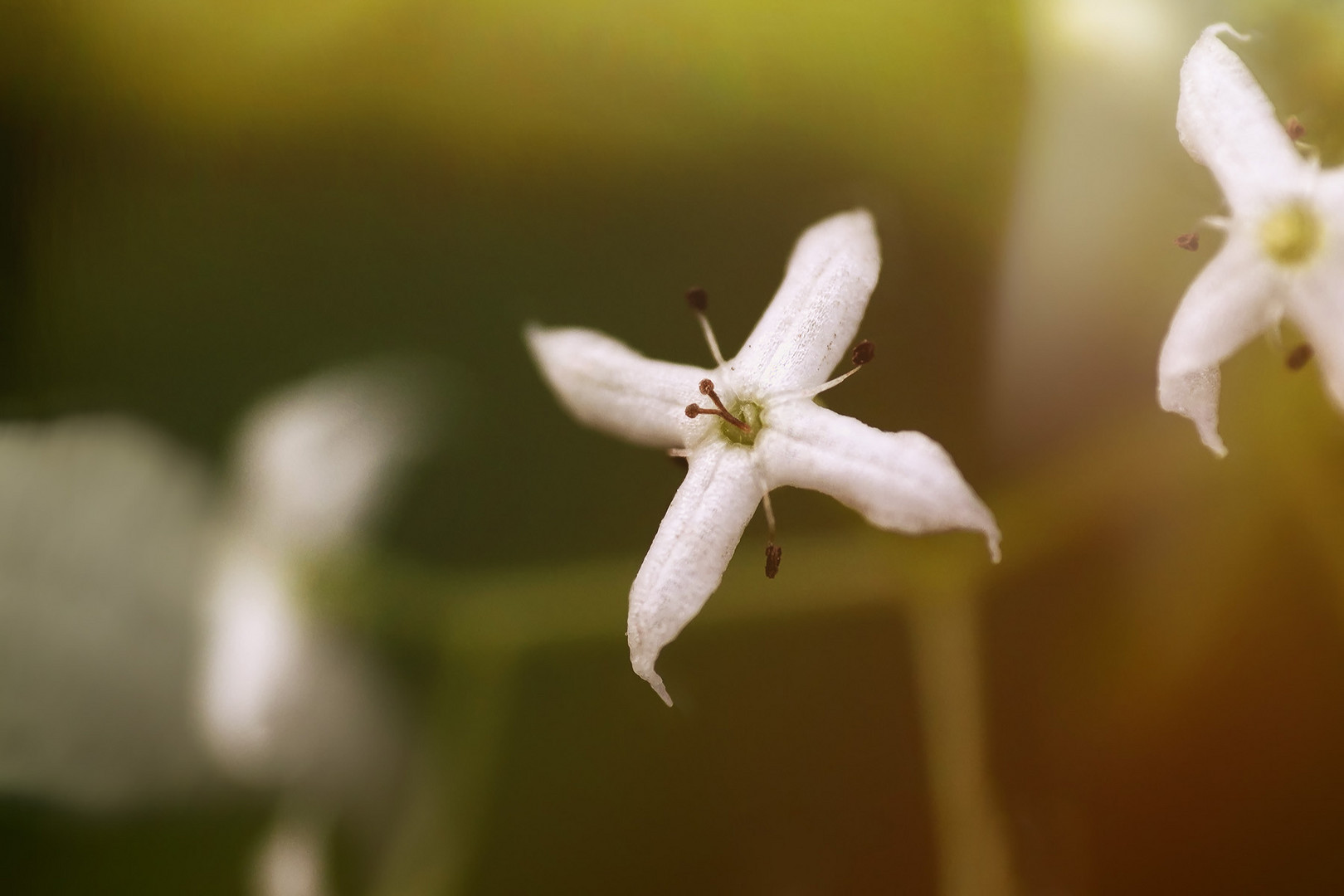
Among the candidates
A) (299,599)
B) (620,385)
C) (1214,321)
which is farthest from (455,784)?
(1214,321)

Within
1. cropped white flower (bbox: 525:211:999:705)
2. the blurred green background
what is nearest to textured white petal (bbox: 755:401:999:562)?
cropped white flower (bbox: 525:211:999:705)

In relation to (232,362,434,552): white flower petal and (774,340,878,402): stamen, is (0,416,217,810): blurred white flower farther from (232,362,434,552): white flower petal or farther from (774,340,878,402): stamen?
(774,340,878,402): stamen

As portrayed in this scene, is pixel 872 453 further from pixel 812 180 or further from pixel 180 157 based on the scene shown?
pixel 180 157

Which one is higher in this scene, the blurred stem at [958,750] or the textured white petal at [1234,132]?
the textured white petal at [1234,132]

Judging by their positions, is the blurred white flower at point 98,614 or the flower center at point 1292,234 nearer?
the flower center at point 1292,234

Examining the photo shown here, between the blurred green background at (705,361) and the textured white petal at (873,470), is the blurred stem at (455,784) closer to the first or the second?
the blurred green background at (705,361)

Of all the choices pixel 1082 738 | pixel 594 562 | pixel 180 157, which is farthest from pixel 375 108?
pixel 1082 738

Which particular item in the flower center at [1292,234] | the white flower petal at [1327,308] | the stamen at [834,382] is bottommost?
the white flower petal at [1327,308]

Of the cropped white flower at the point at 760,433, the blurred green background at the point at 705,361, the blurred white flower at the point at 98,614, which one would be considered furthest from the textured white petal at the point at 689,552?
the blurred white flower at the point at 98,614
